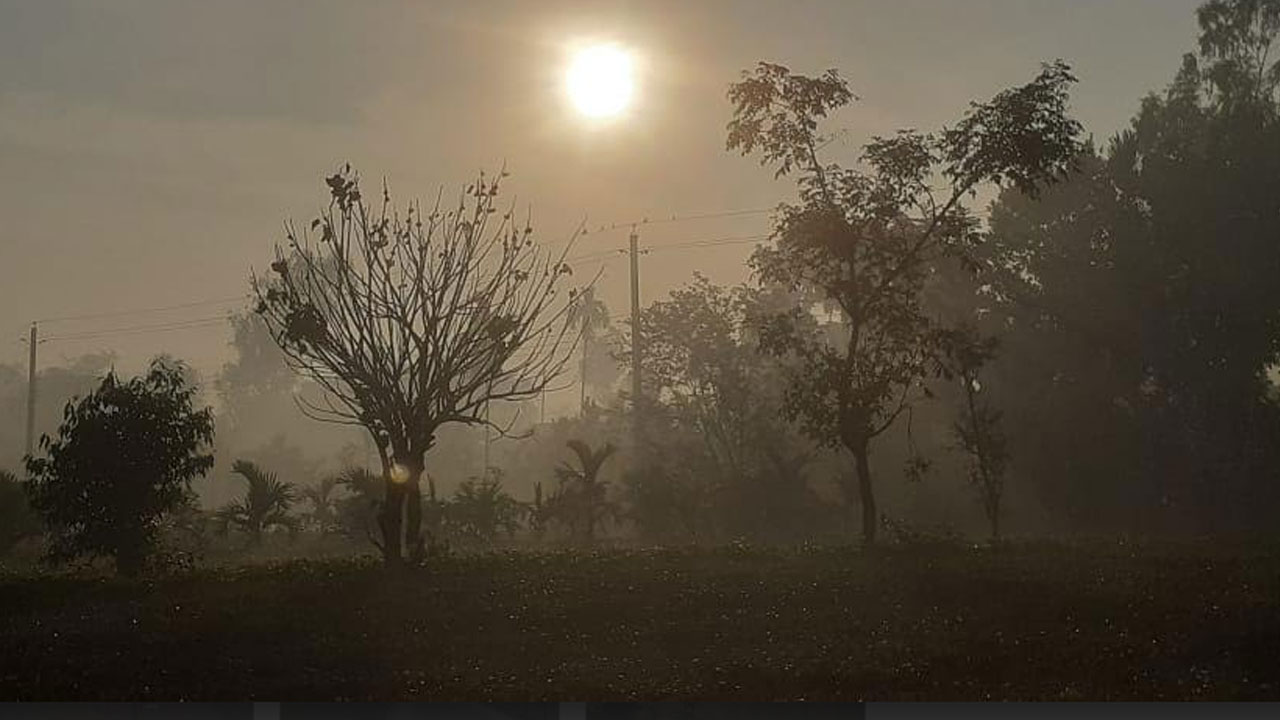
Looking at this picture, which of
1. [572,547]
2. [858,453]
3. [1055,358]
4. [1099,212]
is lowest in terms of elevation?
[572,547]

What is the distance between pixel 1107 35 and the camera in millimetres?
10023

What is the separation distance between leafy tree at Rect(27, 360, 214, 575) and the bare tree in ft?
3.24

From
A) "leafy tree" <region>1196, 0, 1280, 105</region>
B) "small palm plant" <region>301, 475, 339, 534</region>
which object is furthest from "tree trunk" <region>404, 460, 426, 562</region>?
"leafy tree" <region>1196, 0, 1280, 105</region>

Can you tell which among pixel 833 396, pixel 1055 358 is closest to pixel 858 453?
pixel 833 396

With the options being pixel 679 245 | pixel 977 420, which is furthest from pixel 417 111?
pixel 977 420

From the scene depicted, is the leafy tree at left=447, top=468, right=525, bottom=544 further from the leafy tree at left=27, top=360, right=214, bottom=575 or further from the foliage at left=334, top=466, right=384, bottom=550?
the leafy tree at left=27, top=360, right=214, bottom=575

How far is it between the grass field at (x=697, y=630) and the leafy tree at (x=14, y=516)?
0.52 meters

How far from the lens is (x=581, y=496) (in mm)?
11117

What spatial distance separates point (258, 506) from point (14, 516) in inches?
69.5

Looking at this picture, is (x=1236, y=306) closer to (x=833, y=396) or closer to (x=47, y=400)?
(x=833, y=396)

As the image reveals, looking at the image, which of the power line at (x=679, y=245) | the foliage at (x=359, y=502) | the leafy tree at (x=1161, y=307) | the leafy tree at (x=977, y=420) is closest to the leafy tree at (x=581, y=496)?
the foliage at (x=359, y=502)

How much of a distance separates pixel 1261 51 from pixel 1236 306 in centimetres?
241

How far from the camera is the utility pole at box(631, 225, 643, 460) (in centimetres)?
1055

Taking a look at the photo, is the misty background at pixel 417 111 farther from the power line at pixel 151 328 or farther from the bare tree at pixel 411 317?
the bare tree at pixel 411 317
